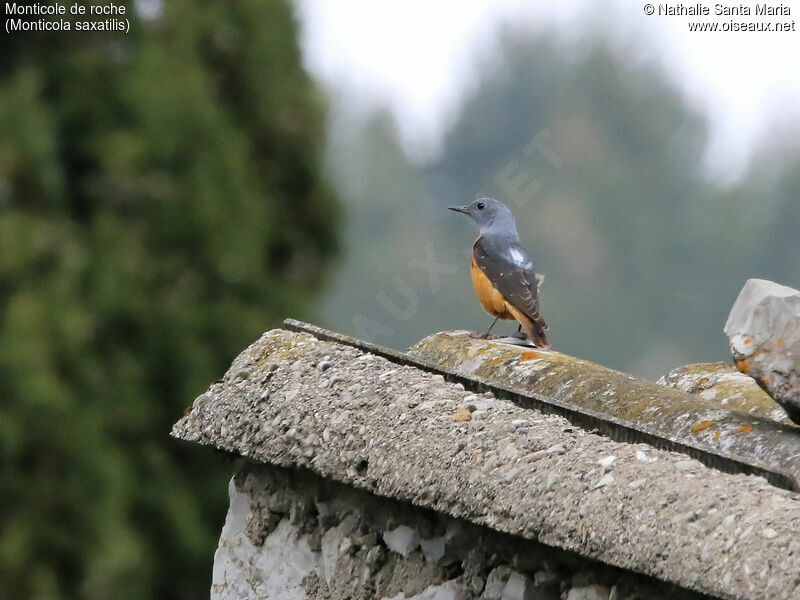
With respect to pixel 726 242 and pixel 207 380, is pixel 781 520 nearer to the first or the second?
pixel 207 380

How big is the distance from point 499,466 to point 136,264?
19.6 ft

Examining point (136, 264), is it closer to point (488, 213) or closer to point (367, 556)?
point (488, 213)

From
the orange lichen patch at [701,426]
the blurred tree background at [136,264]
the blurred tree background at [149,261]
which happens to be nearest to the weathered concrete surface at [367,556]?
the orange lichen patch at [701,426]

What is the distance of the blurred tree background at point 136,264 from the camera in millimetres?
7273

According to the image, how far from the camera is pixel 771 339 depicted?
2.54 meters

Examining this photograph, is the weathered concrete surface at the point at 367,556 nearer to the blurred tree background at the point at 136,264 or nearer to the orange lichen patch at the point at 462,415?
the orange lichen patch at the point at 462,415

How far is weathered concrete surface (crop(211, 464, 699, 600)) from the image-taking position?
217 centimetres

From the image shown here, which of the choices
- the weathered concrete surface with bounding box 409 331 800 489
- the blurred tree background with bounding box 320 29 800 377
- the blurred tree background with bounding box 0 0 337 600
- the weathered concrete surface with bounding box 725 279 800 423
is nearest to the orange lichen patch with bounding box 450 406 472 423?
the weathered concrete surface with bounding box 409 331 800 489

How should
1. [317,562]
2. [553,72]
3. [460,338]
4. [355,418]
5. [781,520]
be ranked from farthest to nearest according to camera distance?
[553,72] → [460,338] → [317,562] → [355,418] → [781,520]

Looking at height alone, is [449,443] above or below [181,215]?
below

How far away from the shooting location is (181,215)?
804 centimetres

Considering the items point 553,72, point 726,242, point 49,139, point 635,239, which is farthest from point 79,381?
point 553,72

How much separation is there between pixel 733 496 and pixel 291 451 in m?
0.96

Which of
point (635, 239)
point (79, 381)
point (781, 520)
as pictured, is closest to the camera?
point (781, 520)
